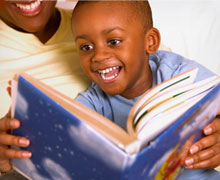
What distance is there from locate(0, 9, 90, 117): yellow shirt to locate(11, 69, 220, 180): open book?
389 mm

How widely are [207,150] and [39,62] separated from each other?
681mm

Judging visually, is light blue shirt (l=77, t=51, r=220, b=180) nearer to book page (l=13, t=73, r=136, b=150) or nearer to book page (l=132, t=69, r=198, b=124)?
book page (l=132, t=69, r=198, b=124)

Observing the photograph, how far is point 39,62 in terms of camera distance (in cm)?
112

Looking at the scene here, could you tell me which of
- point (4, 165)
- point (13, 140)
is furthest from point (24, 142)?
point (4, 165)

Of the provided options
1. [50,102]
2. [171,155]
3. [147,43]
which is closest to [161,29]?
[147,43]

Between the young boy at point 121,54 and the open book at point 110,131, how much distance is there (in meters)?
0.17

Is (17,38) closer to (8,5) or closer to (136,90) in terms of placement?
(8,5)

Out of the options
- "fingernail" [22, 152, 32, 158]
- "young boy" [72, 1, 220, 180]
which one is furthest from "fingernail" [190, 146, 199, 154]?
"fingernail" [22, 152, 32, 158]

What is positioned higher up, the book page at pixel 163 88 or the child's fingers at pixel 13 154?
the book page at pixel 163 88

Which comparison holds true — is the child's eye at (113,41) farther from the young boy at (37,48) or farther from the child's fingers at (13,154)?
the child's fingers at (13,154)

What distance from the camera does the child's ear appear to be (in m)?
1.00

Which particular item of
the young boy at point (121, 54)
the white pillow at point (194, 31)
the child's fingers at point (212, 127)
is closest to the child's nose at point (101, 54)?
the young boy at point (121, 54)

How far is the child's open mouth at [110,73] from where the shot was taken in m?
0.94

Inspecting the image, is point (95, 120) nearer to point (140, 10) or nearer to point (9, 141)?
point (9, 141)
